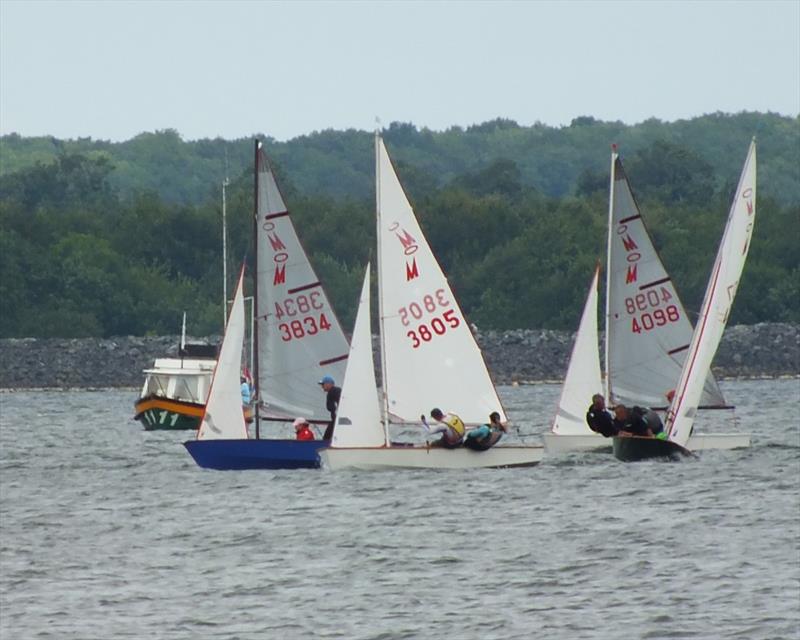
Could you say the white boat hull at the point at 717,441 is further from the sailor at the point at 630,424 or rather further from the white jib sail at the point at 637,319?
the sailor at the point at 630,424

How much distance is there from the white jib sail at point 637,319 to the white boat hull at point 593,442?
1.28 m

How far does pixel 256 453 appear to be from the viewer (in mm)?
40812

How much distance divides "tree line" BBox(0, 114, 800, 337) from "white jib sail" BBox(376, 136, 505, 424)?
67235mm

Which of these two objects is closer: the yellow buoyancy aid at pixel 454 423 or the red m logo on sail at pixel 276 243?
the yellow buoyancy aid at pixel 454 423

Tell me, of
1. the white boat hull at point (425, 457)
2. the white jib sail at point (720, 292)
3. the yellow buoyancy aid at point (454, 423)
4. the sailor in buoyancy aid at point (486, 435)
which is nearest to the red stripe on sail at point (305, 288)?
the white boat hull at point (425, 457)

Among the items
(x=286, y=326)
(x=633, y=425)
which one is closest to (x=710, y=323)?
(x=633, y=425)

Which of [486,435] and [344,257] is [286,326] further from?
[344,257]

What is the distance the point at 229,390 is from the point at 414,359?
11.5 ft

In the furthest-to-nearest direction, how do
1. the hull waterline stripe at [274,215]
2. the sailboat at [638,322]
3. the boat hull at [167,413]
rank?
1. the boat hull at [167,413]
2. the sailboat at [638,322]
3. the hull waterline stripe at [274,215]

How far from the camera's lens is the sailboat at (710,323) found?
40.9 m

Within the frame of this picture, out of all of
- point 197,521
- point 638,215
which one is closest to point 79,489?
point 197,521

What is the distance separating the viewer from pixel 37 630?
25.5 metres

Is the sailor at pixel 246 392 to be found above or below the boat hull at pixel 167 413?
above

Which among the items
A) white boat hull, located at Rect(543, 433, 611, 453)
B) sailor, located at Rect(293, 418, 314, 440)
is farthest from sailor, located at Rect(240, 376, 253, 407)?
sailor, located at Rect(293, 418, 314, 440)
